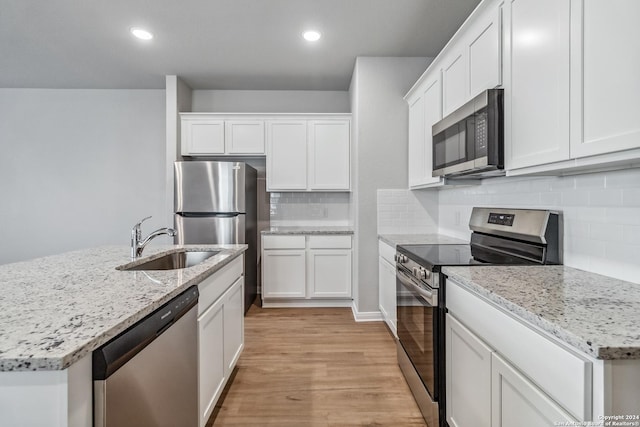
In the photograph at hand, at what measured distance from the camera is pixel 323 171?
12.3 feet

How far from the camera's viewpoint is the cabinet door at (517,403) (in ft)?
2.81

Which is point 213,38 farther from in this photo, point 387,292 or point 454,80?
point 387,292

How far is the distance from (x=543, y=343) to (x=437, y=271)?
0.68 meters

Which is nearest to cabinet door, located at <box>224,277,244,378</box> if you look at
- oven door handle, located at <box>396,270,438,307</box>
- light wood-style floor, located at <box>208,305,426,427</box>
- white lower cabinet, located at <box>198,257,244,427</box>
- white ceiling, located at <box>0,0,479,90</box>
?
white lower cabinet, located at <box>198,257,244,427</box>

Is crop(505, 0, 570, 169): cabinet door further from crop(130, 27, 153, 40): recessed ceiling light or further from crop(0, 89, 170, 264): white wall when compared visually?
crop(0, 89, 170, 264): white wall

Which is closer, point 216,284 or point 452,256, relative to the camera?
point 216,284

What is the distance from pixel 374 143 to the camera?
324 centimetres

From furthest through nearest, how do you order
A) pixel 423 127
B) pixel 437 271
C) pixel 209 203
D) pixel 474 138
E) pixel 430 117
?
pixel 209 203, pixel 423 127, pixel 430 117, pixel 474 138, pixel 437 271

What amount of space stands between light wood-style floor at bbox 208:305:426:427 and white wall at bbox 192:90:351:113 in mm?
2633

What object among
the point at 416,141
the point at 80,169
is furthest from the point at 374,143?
the point at 80,169

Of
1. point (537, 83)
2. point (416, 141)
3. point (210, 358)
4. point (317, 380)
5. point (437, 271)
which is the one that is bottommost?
point (317, 380)

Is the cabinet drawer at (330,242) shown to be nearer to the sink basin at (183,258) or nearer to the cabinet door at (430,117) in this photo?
the cabinet door at (430,117)

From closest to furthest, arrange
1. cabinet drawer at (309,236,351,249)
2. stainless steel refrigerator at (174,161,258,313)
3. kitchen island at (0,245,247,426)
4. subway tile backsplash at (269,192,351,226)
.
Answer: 1. kitchen island at (0,245,247,426)
2. stainless steel refrigerator at (174,161,258,313)
3. cabinet drawer at (309,236,351,249)
4. subway tile backsplash at (269,192,351,226)

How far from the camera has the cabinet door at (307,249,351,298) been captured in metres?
3.54
